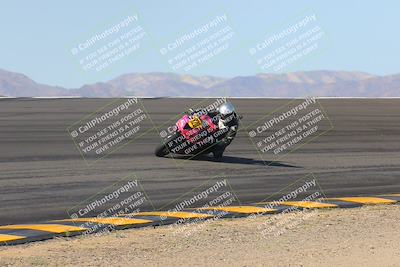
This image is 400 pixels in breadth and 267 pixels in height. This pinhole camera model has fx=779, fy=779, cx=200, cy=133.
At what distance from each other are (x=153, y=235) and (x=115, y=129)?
16321mm

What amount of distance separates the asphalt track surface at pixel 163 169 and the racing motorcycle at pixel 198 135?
357 millimetres

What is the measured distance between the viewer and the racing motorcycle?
699 inches

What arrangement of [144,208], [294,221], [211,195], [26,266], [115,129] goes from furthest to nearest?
[115,129], [211,195], [144,208], [294,221], [26,266]

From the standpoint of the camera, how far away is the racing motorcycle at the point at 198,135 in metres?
17.8

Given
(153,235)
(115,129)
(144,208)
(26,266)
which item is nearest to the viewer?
(26,266)

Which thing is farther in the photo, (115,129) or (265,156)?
(115,129)

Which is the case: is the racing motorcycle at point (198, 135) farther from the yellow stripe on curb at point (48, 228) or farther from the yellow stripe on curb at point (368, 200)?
the yellow stripe on curb at point (48, 228)

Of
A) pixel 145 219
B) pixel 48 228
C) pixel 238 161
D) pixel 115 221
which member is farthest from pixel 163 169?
pixel 48 228

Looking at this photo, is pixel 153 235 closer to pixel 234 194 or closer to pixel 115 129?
pixel 234 194

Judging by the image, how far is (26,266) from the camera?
8961 mm

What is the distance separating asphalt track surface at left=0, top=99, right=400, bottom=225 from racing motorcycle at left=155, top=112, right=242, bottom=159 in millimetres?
357

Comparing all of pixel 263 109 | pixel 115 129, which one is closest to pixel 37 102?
pixel 263 109

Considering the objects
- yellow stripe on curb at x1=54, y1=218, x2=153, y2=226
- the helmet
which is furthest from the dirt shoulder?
the helmet
